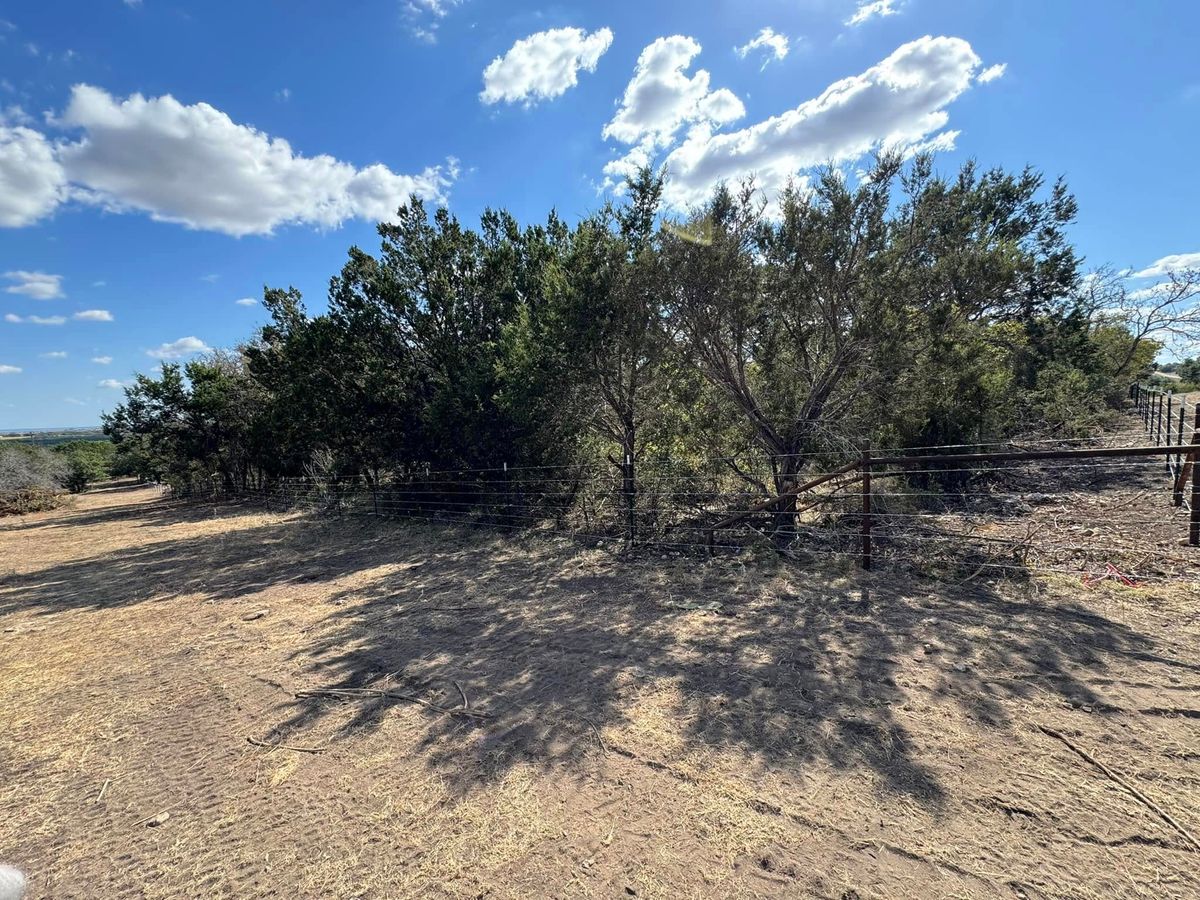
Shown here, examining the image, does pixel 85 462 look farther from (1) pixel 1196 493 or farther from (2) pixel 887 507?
(1) pixel 1196 493

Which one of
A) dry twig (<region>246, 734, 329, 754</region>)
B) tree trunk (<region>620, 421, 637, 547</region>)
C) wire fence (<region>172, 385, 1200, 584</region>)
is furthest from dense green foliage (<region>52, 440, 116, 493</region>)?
dry twig (<region>246, 734, 329, 754</region>)

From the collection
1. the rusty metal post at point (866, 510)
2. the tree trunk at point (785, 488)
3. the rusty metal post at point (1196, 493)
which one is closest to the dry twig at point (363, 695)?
the rusty metal post at point (866, 510)

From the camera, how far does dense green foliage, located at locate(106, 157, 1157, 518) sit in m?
6.06

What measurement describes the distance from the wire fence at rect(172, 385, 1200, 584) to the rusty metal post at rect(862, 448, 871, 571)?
0.02 meters

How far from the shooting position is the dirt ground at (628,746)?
189cm

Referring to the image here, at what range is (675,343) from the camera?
6.70 metres

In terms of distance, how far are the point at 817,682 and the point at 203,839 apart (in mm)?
3167

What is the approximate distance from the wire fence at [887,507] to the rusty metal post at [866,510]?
18 mm

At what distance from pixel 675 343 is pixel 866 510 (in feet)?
10.3

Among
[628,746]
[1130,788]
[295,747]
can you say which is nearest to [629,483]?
[628,746]

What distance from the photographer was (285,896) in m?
1.85

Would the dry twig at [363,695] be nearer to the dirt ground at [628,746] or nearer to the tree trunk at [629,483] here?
the dirt ground at [628,746]

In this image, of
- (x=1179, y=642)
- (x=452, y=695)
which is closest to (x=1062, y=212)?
(x=1179, y=642)

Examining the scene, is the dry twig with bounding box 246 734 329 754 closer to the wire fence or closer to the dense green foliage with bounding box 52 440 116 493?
the wire fence
